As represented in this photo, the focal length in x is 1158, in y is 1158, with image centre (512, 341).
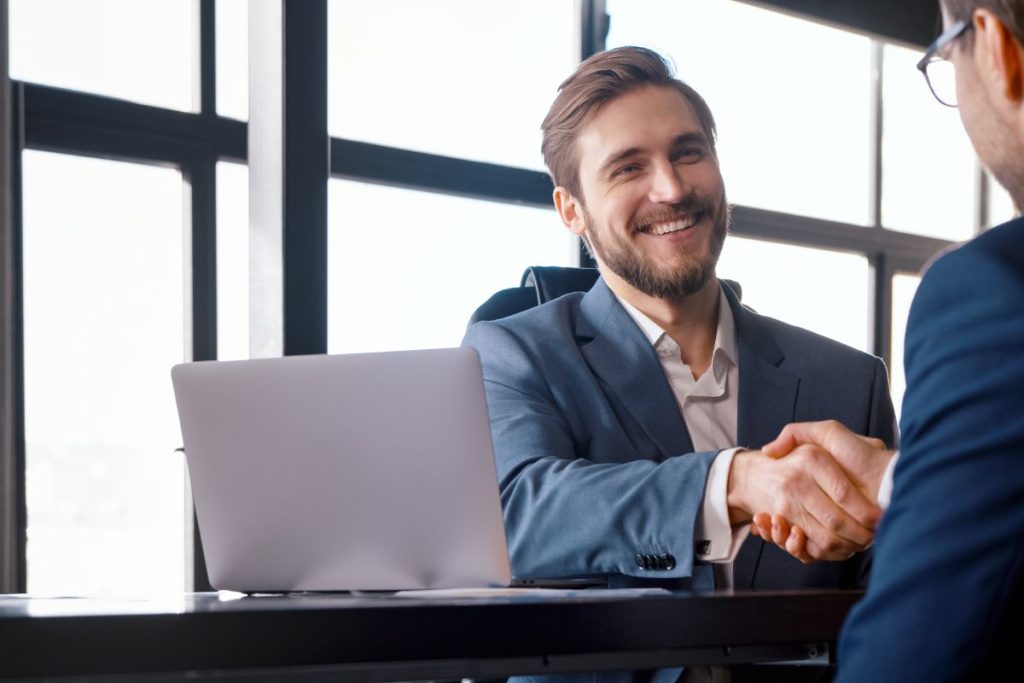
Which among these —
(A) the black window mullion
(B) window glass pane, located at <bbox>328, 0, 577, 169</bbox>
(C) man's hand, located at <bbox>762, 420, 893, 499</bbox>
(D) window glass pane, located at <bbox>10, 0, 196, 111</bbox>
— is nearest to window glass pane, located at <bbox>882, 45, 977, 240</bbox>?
(B) window glass pane, located at <bbox>328, 0, 577, 169</bbox>

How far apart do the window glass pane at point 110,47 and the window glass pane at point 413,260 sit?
578mm

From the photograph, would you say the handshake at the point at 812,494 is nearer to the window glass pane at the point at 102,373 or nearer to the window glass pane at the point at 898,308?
the window glass pane at the point at 102,373

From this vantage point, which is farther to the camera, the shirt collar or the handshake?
the shirt collar

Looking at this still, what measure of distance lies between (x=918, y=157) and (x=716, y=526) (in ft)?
15.0

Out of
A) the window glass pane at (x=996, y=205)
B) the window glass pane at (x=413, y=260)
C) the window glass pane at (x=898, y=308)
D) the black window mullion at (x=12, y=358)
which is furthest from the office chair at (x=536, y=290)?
the window glass pane at (x=996, y=205)

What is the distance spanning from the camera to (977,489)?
667 mm

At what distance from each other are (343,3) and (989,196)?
3884 mm

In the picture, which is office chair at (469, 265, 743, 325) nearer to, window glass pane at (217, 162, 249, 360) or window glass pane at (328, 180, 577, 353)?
window glass pane at (328, 180, 577, 353)

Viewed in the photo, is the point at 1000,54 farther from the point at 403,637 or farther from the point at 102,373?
the point at 102,373

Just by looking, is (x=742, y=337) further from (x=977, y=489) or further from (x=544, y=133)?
(x=977, y=489)

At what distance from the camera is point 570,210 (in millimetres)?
2279

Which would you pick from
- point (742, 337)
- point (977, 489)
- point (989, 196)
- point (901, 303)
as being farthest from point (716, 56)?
point (977, 489)

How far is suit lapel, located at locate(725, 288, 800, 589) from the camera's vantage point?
6.16 ft

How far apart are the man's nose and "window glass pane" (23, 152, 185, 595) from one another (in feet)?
5.41
